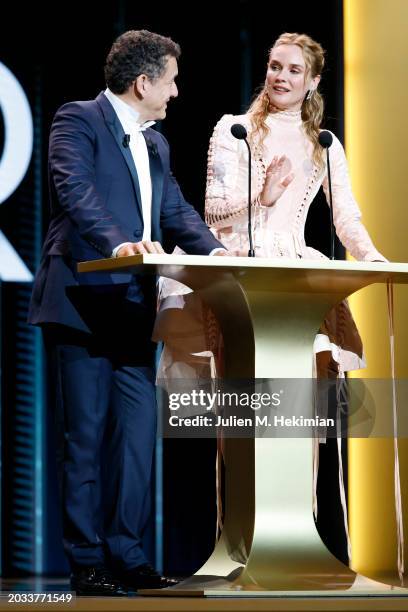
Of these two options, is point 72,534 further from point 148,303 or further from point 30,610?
point 30,610

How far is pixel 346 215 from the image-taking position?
3.35 meters

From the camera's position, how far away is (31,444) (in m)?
4.32

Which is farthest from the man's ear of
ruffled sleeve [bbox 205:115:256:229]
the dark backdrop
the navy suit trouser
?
the dark backdrop

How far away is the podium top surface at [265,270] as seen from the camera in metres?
2.46

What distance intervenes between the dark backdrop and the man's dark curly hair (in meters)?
1.25

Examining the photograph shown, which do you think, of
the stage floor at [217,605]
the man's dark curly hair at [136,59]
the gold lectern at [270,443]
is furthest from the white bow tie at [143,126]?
the stage floor at [217,605]

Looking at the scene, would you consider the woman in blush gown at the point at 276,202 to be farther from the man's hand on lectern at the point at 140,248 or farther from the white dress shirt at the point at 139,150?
the man's hand on lectern at the point at 140,248

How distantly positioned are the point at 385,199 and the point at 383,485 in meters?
1.20

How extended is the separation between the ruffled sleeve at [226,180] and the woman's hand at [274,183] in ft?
0.21

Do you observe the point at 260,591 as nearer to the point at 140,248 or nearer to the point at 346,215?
the point at 140,248

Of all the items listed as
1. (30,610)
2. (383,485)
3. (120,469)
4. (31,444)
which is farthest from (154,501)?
(30,610)

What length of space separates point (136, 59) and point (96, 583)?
57.6 inches

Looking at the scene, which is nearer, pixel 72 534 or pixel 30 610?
pixel 30 610

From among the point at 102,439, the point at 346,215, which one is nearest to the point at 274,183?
the point at 346,215
